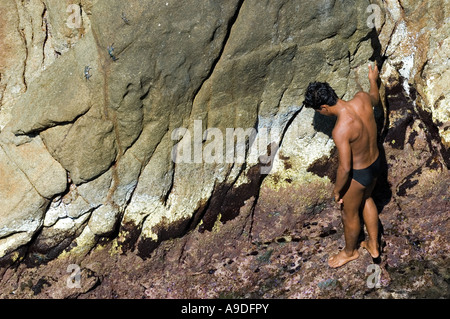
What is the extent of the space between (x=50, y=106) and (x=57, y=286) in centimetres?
200

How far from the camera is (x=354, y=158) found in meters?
4.70

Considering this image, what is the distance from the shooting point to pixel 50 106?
4.77 meters

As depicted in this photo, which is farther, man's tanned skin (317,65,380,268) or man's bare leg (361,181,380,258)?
man's bare leg (361,181,380,258)

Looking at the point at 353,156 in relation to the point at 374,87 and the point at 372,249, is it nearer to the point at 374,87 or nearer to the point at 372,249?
the point at 374,87

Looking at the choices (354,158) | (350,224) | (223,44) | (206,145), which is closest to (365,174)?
(354,158)

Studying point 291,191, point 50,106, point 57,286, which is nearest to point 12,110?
point 50,106

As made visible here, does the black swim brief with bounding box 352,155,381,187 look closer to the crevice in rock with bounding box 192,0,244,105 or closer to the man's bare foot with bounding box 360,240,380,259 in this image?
the man's bare foot with bounding box 360,240,380,259

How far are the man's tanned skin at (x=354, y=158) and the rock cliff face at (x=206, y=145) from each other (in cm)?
23

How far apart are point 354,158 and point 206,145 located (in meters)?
1.60

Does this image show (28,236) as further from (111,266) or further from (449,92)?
(449,92)

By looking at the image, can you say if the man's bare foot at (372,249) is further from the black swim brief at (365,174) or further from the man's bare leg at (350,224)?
the black swim brief at (365,174)

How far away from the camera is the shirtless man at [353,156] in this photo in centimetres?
454

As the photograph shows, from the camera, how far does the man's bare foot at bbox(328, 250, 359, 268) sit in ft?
16.8

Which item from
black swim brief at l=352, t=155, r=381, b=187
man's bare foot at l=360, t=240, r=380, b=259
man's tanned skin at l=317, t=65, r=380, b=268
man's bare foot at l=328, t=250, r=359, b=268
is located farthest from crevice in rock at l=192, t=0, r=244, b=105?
man's bare foot at l=360, t=240, r=380, b=259
